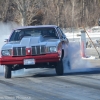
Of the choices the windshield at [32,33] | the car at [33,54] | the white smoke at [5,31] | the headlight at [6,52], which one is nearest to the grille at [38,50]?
the car at [33,54]

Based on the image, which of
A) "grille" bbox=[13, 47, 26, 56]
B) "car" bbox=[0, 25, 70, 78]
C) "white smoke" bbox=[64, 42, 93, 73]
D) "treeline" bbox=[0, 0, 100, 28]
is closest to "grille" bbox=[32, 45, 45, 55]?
"car" bbox=[0, 25, 70, 78]

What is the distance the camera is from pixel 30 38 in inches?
617

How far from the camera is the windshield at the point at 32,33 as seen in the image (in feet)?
54.5

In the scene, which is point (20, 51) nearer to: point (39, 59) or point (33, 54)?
point (33, 54)

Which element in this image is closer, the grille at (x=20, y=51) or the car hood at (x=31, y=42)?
the grille at (x=20, y=51)

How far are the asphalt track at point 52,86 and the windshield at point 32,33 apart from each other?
48.3 inches

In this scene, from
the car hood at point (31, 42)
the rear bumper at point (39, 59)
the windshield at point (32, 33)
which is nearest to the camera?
the rear bumper at point (39, 59)

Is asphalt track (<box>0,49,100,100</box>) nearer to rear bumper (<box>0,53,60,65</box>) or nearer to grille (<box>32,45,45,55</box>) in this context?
rear bumper (<box>0,53,60,65</box>)

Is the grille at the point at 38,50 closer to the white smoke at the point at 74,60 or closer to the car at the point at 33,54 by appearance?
the car at the point at 33,54

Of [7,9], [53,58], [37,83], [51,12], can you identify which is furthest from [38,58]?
[51,12]

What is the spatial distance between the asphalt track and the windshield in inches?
48.3

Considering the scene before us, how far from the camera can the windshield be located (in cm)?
1661

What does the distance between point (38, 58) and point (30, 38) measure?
102 centimetres

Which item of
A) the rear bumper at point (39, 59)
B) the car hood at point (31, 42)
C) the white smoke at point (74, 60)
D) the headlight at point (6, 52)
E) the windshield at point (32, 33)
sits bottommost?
the white smoke at point (74, 60)
